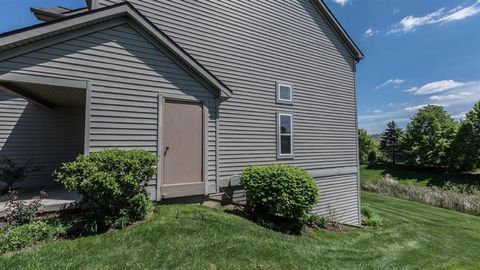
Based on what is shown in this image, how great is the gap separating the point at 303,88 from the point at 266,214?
5.46 metres

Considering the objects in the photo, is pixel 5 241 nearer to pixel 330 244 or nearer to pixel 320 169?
pixel 330 244

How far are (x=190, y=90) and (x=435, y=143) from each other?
39892 millimetres

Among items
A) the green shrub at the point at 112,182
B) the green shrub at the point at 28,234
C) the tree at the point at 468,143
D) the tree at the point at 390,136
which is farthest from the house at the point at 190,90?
the tree at the point at 390,136

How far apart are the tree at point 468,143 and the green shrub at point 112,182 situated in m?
38.9

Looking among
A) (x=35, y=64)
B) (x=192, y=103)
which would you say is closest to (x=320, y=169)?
(x=192, y=103)

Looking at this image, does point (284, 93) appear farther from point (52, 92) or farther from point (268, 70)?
point (52, 92)

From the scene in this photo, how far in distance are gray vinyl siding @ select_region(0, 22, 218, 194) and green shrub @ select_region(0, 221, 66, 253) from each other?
157cm

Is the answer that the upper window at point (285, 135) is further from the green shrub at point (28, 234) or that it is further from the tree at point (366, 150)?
the tree at point (366, 150)

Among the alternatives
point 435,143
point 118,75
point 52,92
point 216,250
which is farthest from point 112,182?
point 435,143

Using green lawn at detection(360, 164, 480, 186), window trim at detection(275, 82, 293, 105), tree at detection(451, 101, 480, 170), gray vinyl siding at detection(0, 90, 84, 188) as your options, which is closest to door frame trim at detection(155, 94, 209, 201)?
window trim at detection(275, 82, 293, 105)

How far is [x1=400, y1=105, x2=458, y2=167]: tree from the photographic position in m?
35.2

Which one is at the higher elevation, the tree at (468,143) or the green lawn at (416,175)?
the tree at (468,143)

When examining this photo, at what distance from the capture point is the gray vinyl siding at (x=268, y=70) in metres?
8.26

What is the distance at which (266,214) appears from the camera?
24.5 feet
